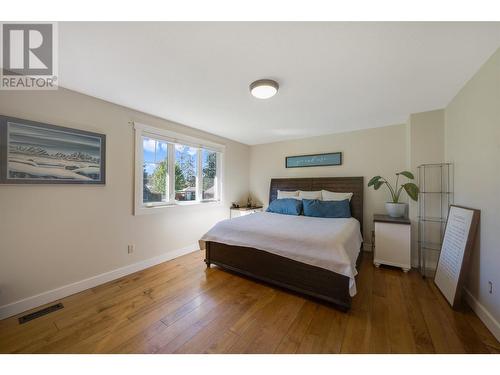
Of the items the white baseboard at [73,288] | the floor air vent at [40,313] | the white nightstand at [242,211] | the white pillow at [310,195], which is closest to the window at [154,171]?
the white baseboard at [73,288]

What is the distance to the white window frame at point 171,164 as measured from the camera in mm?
2658

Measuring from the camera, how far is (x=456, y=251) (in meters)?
1.98

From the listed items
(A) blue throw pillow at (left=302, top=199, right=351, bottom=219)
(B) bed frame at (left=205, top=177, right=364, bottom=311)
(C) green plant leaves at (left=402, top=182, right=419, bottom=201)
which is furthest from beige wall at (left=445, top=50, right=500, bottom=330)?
(A) blue throw pillow at (left=302, top=199, right=351, bottom=219)

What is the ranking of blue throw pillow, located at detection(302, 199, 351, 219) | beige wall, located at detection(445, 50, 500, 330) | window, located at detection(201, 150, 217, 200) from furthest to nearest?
window, located at detection(201, 150, 217, 200)
blue throw pillow, located at detection(302, 199, 351, 219)
beige wall, located at detection(445, 50, 500, 330)

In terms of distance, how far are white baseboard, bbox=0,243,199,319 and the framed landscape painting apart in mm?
1138

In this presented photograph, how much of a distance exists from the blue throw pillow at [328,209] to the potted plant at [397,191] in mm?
547

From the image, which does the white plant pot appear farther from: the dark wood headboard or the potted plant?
the dark wood headboard

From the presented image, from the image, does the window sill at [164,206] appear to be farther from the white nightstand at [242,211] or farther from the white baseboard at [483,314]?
the white baseboard at [483,314]

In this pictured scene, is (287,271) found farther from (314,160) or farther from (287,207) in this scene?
(314,160)
